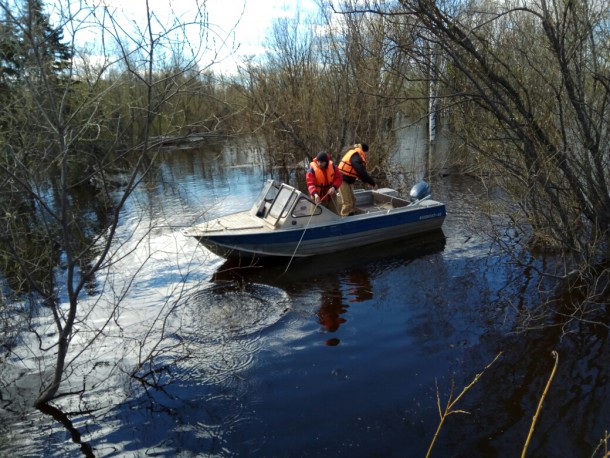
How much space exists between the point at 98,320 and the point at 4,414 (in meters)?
2.32

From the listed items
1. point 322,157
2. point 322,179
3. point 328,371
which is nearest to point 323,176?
point 322,179

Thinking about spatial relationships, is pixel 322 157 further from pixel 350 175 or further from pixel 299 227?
pixel 299 227

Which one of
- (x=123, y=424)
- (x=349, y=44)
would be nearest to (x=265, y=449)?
(x=123, y=424)

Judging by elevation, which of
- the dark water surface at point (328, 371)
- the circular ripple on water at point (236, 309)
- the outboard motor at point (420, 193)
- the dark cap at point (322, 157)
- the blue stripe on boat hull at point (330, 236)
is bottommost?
the dark water surface at point (328, 371)

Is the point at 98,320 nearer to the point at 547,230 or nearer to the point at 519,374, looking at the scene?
the point at 519,374

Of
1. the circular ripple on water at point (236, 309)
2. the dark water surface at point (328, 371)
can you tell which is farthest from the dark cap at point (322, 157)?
the circular ripple on water at point (236, 309)

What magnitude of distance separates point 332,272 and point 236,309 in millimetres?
2231

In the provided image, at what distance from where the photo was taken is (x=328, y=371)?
19.6 ft

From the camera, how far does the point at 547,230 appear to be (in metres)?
8.09

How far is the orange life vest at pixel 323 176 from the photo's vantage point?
9516 millimetres

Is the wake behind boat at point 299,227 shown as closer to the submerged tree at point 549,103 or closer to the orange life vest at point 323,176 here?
the orange life vest at point 323,176

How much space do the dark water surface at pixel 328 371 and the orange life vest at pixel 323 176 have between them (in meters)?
1.59

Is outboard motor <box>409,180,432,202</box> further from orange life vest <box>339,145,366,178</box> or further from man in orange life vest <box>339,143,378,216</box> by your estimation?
orange life vest <box>339,145,366,178</box>

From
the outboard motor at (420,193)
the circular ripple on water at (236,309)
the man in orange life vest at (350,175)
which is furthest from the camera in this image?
the outboard motor at (420,193)
